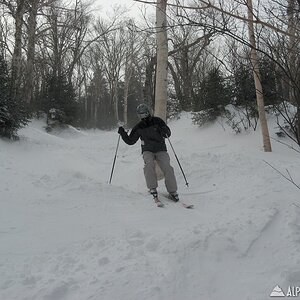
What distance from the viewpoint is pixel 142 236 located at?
395 centimetres

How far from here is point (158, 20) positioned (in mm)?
7137

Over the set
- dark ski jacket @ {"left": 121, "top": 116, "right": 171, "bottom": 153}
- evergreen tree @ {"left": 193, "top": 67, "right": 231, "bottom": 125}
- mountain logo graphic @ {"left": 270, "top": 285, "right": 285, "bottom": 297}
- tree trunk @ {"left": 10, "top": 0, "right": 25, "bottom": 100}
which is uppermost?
tree trunk @ {"left": 10, "top": 0, "right": 25, "bottom": 100}

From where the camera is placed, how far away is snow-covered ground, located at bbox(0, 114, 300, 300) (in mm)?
2986

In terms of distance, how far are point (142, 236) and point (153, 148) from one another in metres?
2.34

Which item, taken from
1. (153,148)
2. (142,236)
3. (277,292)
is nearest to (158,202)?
(153,148)

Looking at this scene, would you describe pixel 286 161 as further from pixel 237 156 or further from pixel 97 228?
pixel 97 228

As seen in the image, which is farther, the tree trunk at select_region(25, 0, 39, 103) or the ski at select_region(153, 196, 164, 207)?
the tree trunk at select_region(25, 0, 39, 103)

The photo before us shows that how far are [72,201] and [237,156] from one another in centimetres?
456

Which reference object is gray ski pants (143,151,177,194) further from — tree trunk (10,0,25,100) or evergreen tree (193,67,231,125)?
tree trunk (10,0,25,100)

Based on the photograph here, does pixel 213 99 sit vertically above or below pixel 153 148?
above

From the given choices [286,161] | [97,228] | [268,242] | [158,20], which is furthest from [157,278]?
[286,161]
